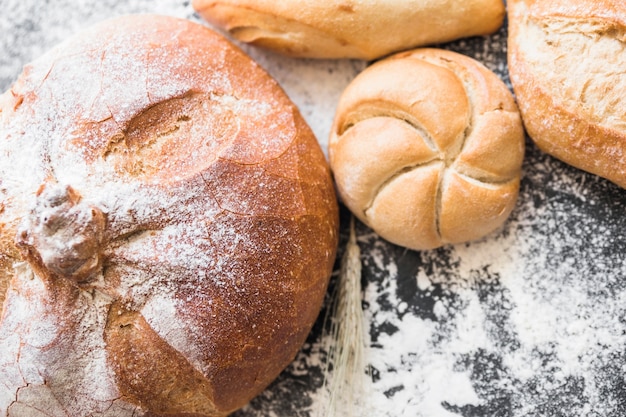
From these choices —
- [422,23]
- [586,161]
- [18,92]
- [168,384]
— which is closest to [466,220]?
[586,161]

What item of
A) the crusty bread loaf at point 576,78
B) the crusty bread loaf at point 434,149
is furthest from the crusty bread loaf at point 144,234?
the crusty bread loaf at point 576,78

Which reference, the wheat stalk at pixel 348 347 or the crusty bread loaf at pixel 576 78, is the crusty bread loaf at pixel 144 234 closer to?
the wheat stalk at pixel 348 347

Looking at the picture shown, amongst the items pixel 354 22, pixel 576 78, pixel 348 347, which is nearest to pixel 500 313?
pixel 348 347

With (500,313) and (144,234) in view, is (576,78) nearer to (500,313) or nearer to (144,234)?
(500,313)

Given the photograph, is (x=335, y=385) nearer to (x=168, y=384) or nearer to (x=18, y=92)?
(x=168, y=384)

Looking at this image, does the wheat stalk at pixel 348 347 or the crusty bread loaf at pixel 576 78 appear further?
the wheat stalk at pixel 348 347
